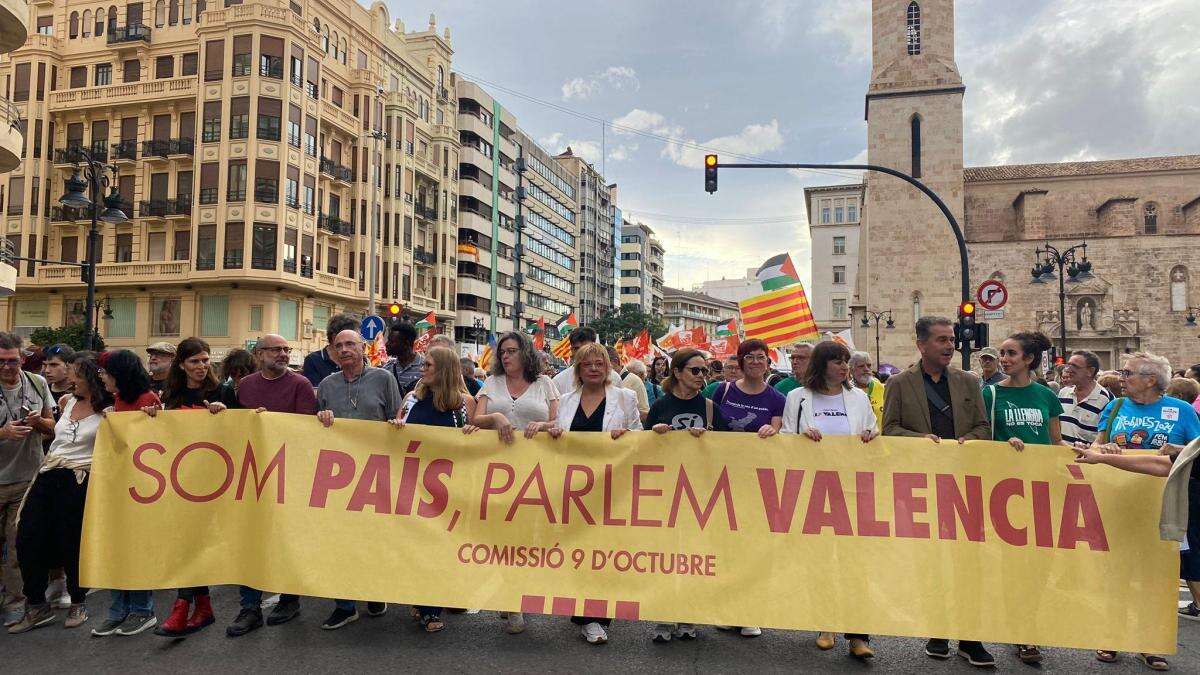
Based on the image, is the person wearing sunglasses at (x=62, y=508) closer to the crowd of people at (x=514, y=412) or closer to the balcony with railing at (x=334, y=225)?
the crowd of people at (x=514, y=412)

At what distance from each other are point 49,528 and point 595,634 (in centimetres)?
368

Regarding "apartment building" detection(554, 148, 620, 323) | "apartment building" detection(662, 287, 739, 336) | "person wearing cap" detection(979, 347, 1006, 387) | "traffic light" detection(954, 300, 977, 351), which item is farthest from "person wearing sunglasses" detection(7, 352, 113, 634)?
"apartment building" detection(662, 287, 739, 336)

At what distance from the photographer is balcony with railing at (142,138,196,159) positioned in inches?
1421

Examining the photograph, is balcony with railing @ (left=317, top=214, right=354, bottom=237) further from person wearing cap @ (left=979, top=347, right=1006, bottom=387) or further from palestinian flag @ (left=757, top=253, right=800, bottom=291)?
person wearing cap @ (left=979, top=347, right=1006, bottom=387)

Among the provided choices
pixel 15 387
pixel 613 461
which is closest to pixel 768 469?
pixel 613 461

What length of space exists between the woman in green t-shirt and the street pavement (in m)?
1.10

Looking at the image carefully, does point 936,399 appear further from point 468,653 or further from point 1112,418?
point 468,653

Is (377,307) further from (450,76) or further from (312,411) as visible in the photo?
(312,411)

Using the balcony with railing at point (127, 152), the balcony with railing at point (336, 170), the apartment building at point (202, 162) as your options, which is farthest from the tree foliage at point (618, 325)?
the balcony with railing at point (127, 152)

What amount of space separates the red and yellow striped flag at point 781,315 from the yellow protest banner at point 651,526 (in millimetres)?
7379

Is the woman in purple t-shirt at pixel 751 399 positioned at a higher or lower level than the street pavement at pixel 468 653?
higher

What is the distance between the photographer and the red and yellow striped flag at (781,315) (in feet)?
39.4

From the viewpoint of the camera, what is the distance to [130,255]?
37.0 meters

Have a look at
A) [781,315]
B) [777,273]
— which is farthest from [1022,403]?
[777,273]
